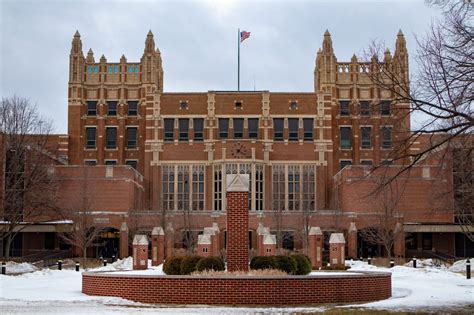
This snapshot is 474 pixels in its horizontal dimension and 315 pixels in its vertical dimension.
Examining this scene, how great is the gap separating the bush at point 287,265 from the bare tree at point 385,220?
30044mm

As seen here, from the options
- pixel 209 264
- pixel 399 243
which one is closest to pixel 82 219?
pixel 399 243

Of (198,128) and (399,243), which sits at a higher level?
(198,128)

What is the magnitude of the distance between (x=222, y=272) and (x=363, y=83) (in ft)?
189

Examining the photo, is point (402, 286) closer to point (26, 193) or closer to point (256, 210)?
point (26, 193)

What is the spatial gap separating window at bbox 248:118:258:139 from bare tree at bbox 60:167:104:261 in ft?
58.4

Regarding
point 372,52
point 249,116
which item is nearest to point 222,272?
point 372,52

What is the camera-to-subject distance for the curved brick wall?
2306 centimetres

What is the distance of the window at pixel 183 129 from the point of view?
77.4m

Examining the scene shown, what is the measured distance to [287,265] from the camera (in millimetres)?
25953

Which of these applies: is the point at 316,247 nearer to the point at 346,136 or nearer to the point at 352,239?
the point at 352,239

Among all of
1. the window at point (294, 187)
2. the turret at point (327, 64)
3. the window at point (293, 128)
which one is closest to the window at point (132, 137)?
the window at point (293, 128)

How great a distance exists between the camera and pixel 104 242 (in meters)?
69.6

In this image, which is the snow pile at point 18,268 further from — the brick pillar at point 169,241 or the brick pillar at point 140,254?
the brick pillar at point 169,241

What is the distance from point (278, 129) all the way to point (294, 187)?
6.51m
